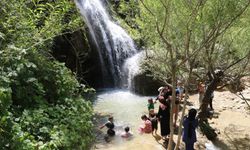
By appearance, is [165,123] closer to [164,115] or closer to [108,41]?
[164,115]

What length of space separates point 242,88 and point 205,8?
9.52 meters

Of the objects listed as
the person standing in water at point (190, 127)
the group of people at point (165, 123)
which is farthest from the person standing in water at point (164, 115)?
the person standing in water at point (190, 127)

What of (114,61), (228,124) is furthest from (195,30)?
(114,61)

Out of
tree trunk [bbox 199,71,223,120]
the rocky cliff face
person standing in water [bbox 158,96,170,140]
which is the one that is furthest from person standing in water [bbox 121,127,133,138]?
the rocky cliff face

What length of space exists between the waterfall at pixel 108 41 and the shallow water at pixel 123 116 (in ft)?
5.24

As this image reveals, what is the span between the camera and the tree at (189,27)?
262 inches

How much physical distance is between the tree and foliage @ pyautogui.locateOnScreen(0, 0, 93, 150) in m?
1.95

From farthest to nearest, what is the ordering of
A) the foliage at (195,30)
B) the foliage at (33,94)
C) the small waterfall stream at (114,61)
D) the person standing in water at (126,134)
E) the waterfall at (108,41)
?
the waterfall at (108,41) → the small waterfall stream at (114,61) → the person standing in water at (126,134) → the foliage at (195,30) → the foliage at (33,94)

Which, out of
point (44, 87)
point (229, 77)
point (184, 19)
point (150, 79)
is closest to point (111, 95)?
point (150, 79)

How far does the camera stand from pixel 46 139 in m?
4.14

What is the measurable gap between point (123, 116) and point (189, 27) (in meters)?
6.03

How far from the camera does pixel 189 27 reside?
7.29 meters

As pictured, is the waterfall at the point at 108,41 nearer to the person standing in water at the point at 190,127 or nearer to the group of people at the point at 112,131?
the group of people at the point at 112,131

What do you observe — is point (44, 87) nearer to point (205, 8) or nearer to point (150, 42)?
point (205, 8)
